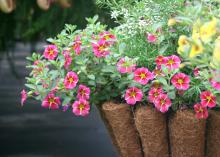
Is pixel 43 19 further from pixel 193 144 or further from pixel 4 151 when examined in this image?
pixel 4 151

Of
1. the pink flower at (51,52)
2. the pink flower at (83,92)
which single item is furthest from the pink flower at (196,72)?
the pink flower at (51,52)

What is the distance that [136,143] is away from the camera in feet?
4.84

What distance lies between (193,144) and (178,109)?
90mm

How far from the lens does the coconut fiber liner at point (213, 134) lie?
138 cm

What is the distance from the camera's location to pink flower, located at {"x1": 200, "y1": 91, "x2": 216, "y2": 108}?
133 cm

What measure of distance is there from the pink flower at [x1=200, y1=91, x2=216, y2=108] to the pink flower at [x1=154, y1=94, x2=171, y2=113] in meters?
0.08

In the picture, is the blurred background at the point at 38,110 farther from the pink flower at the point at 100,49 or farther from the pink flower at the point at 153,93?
the pink flower at the point at 153,93

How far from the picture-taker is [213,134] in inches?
55.2

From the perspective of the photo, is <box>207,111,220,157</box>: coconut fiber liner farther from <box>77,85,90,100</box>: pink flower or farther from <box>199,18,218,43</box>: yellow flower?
<box>199,18,218,43</box>: yellow flower

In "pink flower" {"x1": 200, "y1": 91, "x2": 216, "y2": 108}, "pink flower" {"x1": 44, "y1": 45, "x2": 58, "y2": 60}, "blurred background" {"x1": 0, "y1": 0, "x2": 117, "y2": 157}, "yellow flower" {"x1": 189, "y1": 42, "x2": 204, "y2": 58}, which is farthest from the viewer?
"blurred background" {"x1": 0, "y1": 0, "x2": 117, "y2": 157}

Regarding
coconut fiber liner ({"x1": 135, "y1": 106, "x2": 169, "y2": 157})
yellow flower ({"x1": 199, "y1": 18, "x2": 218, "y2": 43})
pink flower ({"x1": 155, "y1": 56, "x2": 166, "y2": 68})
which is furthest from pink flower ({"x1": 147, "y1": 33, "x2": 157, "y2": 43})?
yellow flower ({"x1": 199, "y1": 18, "x2": 218, "y2": 43})

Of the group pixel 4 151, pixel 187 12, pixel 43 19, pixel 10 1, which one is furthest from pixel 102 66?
pixel 4 151

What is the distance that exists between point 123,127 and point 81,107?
0.38 ft

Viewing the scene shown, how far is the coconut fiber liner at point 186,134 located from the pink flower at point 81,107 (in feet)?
0.68
